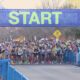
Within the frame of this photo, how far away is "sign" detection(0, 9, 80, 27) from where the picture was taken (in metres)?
32.3

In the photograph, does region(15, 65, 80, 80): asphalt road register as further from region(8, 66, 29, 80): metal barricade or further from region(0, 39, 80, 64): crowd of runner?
region(0, 39, 80, 64): crowd of runner

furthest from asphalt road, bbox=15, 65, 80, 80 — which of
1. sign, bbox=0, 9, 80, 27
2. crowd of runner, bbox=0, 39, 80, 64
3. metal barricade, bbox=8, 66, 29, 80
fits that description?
crowd of runner, bbox=0, 39, 80, 64

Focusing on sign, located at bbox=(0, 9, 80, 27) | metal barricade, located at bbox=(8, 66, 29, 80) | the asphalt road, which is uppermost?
sign, located at bbox=(0, 9, 80, 27)

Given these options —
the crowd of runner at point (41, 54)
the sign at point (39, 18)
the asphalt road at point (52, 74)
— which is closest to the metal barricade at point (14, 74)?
the asphalt road at point (52, 74)

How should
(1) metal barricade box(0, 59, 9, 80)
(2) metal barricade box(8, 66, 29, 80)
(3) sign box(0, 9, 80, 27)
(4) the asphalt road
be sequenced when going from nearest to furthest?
1. (2) metal barricade box(8, 66, 29, 80)
2. (1) metal barricade box(0, 59, 9, 80)
3. (4) the asphalt road
4. (3) sign box(0, 9, 80, 27)

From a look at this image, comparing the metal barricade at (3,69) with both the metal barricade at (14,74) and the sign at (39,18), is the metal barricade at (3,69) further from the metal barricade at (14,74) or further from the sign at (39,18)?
the sign at (39,18)

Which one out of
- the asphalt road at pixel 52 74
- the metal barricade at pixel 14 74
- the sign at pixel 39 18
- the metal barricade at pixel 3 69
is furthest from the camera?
the sign at pixel 39 18

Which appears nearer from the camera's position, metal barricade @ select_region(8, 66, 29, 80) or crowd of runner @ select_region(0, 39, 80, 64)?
metal barricade @ select_region(8, 66, 29, 80)

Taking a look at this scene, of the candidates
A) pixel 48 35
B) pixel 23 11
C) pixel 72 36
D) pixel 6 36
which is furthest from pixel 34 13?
pixel 6 36

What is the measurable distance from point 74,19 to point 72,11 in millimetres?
689

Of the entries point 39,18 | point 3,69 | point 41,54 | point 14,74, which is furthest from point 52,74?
point 41,54

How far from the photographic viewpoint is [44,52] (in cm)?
3475

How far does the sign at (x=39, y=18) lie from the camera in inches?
1272

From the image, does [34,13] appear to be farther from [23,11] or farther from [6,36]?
[6,36]
